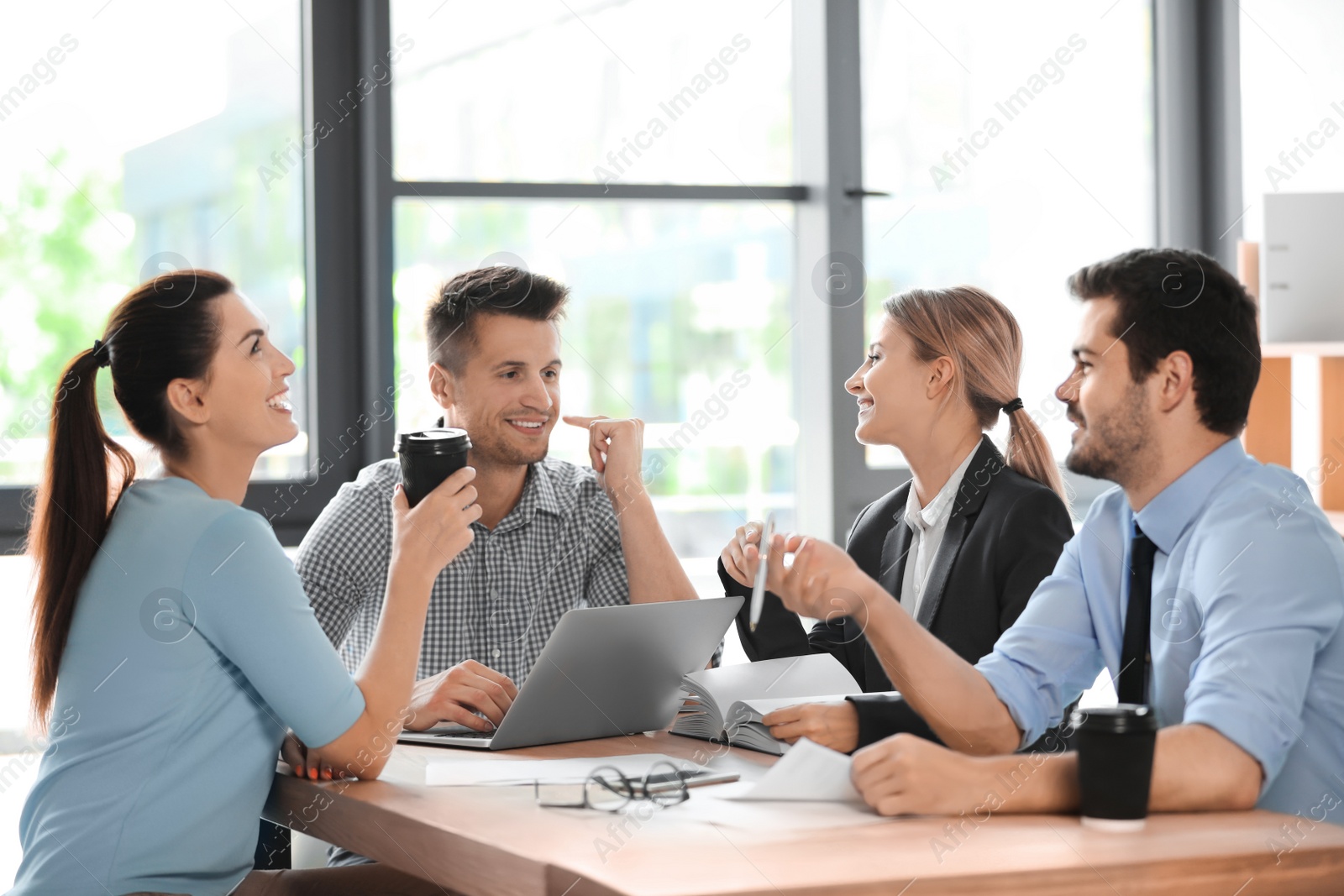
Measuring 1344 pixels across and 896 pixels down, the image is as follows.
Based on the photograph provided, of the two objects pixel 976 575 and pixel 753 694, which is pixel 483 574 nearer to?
pixel 753 694

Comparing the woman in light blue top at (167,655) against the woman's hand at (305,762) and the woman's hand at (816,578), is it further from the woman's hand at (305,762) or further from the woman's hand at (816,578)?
the woman's hand at (816,578)

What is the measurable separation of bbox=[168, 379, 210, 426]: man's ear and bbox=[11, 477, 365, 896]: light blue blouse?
158 millimetres

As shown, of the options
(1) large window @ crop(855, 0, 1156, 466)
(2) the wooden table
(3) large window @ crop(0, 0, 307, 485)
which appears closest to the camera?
(2) the wooden table

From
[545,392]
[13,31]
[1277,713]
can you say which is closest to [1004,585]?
[1277,713]

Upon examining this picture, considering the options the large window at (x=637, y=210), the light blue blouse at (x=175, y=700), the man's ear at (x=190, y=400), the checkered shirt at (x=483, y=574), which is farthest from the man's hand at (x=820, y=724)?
the large window at (x=637, y=210)

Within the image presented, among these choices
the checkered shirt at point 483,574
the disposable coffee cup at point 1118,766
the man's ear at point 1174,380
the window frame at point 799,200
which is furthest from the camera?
the window frame at point 799,200

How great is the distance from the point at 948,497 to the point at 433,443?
927 millimetres

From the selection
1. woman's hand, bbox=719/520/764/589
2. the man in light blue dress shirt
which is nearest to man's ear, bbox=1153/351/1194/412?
the man in light blue dress shirt

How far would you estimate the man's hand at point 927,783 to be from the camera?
1258 millimetres

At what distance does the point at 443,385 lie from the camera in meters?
2.45

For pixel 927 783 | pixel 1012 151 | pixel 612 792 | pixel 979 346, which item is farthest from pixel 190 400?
pixel 1012 151

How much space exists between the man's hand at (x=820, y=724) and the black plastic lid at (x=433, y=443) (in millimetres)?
536

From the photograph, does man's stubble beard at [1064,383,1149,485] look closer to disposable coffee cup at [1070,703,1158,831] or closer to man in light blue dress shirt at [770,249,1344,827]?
Result: man in light blue dress shirt at [770,249,1344,827]

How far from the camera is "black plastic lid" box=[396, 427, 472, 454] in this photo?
5.53 ft
